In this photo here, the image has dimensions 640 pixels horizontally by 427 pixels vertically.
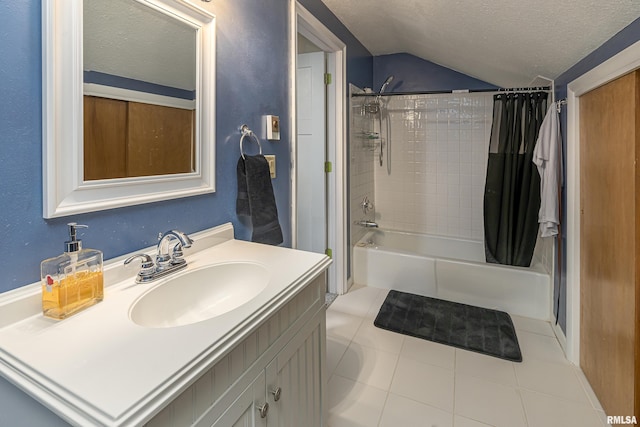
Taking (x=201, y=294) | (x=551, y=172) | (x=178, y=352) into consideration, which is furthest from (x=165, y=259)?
(x=551, y=172)

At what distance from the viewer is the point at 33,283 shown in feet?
2.79

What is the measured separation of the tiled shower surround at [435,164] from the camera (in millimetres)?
3287

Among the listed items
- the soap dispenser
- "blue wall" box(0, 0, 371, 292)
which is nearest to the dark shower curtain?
"blue wall" box(0, 0, 371, 292)

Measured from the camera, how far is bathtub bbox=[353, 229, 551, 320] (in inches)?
97.7

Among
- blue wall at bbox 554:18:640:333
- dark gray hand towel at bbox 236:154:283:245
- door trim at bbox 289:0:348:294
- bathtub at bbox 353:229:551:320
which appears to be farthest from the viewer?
door trim at bbox 289:0:348:294

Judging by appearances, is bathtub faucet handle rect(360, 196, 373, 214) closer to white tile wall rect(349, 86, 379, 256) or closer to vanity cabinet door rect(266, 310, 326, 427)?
white tile wall rect(349, 86, 379, 256)

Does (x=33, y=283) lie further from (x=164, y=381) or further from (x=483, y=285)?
(x=483, y=285)

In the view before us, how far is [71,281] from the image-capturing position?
2.71 feet

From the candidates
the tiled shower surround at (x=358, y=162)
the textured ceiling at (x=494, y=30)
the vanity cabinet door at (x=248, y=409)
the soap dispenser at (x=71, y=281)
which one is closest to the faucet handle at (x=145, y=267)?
the soap dispenser at (x=71, y=281)

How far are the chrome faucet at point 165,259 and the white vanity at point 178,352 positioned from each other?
4 centimetres

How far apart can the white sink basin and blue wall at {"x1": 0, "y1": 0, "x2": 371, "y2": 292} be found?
20cm

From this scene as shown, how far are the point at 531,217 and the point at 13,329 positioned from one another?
9.78 feet

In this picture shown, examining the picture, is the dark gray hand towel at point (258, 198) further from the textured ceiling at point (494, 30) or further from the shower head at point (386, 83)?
the shower head at point (386, 83)

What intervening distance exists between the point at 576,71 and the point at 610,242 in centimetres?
101
